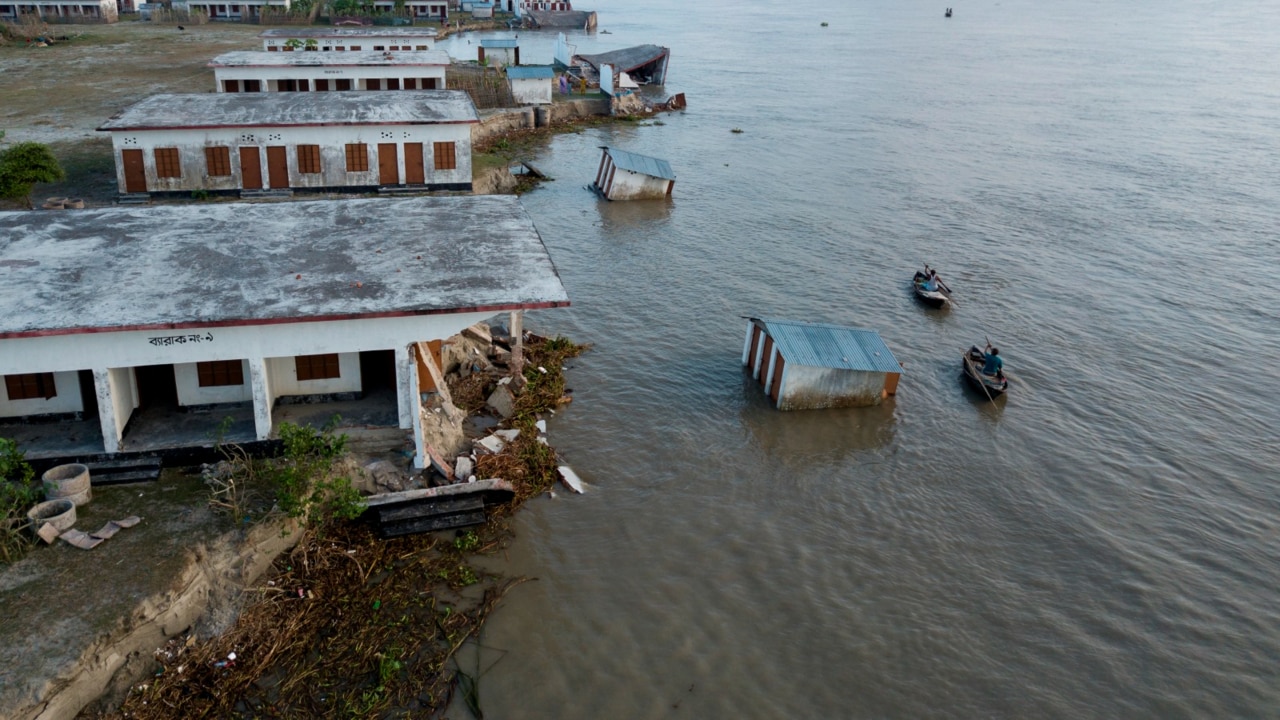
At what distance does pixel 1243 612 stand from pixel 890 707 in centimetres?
847

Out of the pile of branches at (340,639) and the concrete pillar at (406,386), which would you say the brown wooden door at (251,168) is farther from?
the pile of branches at (340,639)

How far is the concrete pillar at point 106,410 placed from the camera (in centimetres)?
1603

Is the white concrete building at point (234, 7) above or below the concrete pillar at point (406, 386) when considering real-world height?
above

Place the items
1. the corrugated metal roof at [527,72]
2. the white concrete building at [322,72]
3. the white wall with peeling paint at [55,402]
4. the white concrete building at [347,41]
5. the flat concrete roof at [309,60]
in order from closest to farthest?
the white wall with peeling paint at [55,402] → the flat concrete roof at [309,60] → the white concrete building at [322,72] → the corrugated metal roof at [527,72] → the white concrete building at [347,41]

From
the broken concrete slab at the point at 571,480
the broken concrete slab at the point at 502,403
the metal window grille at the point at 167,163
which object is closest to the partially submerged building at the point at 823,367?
the broken concrete slab at the point at 571,480

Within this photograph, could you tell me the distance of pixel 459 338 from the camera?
22.6 m

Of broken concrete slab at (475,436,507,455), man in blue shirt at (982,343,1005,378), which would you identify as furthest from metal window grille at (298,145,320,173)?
man in blue shirt at (982,343,1005,378)

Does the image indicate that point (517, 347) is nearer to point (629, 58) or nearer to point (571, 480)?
point (571, 480)

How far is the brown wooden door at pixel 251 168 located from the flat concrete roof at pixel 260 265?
1209 cm

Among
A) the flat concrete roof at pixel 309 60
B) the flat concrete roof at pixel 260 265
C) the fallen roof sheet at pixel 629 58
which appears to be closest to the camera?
the flat concrete roof at pixel 260 265

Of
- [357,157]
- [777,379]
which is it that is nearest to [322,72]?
[357,157]

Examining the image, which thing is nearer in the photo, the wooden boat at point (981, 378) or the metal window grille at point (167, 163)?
the wooden boat at point (981, 378)

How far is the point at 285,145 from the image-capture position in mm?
34094

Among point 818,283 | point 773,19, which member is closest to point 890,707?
point 818,283
